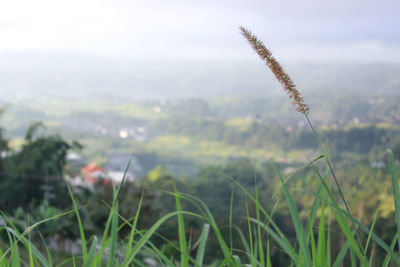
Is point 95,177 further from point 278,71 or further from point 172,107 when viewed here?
point 172,107

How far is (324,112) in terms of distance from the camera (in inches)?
1470

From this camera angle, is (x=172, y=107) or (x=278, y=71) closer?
(x=278, y=71)

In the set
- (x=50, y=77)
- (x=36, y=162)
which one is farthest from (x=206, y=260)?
(x=50, y=77)

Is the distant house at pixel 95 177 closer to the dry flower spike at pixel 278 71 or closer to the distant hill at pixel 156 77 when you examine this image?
the dry flower spike at pixel 278 71

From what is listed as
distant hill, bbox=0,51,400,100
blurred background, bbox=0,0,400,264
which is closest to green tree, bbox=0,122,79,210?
blurred background, bbox=0,0,400,264

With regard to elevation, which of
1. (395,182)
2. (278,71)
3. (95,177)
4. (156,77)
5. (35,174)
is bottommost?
(95,177)

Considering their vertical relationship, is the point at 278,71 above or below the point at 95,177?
above

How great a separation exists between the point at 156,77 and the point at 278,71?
72860 millimetres

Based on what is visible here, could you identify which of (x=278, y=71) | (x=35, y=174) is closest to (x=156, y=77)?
(x=35, y=174)

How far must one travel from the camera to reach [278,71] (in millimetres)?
502

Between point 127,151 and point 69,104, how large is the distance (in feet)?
58.2

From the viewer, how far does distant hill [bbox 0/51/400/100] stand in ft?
193

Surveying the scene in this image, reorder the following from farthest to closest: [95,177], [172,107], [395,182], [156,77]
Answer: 1. [156,77]
2. [172,107]
3. [95,177]
4. [395,182]

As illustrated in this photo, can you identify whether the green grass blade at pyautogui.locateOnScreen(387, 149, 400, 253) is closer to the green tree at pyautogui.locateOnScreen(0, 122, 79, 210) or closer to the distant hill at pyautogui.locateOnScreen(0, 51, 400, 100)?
the green tree at pyautogui.locateOnScreen(0, 122, 79, 210)
